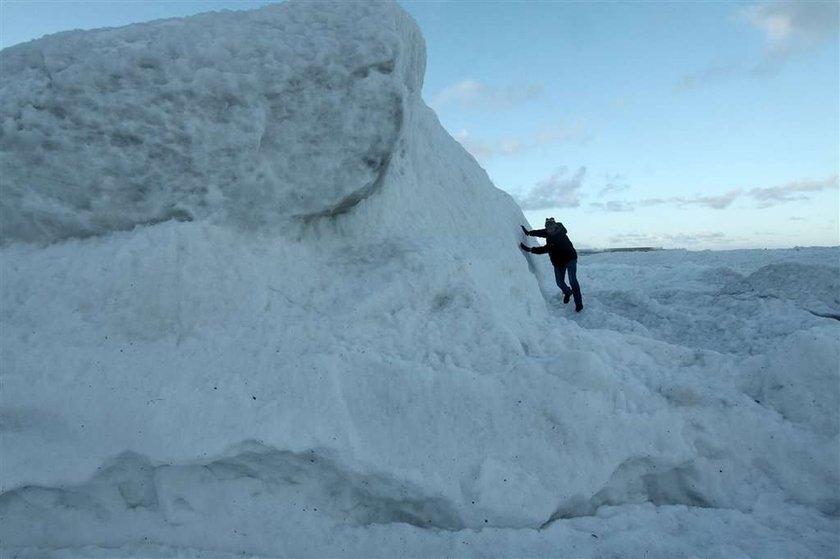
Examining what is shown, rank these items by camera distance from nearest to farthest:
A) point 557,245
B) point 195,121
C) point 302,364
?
1. point 302,364
2. point 195,121
3. point 557,245

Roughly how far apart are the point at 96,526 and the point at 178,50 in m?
4.21

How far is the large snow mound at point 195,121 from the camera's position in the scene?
4.90 m

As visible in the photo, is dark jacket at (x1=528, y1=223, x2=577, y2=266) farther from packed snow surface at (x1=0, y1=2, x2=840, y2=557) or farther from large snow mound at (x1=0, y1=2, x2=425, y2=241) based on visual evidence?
large snow mound at (x1=0, y1=2, x2=425, y2=241)

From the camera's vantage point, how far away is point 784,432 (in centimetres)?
502

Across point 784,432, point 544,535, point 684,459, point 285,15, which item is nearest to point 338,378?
point 544,535

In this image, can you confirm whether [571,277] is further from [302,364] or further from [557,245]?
[302,364]

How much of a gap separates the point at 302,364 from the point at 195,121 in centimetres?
253

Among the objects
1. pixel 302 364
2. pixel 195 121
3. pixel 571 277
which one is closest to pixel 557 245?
pixel 571 277

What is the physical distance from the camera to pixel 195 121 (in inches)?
197

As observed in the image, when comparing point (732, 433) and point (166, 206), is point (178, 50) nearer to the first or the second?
point (166, 206)

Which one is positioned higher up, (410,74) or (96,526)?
(410,74)

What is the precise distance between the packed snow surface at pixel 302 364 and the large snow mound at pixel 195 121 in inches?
0.9

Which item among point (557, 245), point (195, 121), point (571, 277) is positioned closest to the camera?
point (195, 121)

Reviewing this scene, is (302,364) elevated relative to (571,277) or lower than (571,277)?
lower
